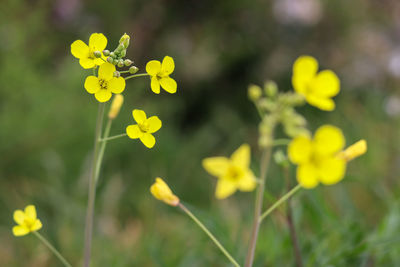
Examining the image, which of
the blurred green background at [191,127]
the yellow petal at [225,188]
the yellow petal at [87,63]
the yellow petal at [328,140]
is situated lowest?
the yellow petal at [328,140]

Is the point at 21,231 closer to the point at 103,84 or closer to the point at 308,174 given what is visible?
the point at 103,84

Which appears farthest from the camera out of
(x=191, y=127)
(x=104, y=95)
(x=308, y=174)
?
(x=191, y=127)

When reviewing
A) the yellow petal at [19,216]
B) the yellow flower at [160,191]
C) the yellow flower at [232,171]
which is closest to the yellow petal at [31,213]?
the yellow petal at [19,216]

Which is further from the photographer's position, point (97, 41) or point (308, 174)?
point (97, 41)

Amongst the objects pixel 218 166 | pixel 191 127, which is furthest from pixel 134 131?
pixel 191 127

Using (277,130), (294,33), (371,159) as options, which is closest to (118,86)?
(371,159)

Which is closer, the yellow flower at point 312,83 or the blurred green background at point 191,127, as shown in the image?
the yellow flower at point 312,83

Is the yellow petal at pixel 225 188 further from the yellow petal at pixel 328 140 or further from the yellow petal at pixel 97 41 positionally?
the yellow petal at pixel 97 41

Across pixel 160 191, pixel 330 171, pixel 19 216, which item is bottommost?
pixel 330 171
